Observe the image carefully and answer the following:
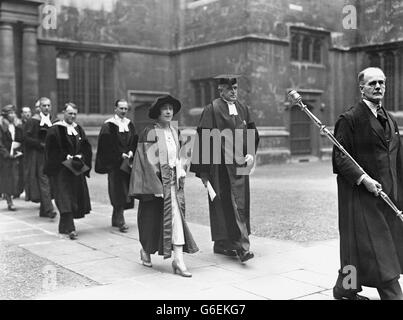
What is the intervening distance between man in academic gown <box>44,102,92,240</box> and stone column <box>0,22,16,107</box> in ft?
31.7

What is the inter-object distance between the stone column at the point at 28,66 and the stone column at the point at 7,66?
383 millimetres

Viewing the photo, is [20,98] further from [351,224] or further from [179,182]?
[351,224]

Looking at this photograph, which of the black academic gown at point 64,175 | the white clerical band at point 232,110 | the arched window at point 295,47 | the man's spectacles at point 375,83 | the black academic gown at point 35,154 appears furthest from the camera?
the arched window at point 295,47

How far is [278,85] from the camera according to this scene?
19281mm

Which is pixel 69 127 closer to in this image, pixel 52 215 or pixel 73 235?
pixel 73 235

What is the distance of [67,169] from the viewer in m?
7.87

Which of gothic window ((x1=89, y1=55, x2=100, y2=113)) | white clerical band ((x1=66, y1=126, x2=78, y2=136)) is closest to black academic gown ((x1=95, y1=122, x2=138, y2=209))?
white clerical band ((x1=66, y1=126, x2=78, y2=136))

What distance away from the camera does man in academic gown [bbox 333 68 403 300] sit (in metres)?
4.39

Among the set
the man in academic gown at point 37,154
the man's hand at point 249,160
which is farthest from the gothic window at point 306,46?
the man's hand at point 249,160

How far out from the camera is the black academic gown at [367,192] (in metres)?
4.41

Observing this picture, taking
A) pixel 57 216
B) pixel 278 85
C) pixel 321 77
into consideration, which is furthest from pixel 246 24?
pixel 57 216

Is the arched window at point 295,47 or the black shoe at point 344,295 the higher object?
the arched window at point 295,47

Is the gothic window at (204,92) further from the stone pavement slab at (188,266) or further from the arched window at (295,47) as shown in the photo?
the stone pavement slab at (188,266)

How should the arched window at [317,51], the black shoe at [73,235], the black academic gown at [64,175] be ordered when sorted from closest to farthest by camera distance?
the black shoe at [73,235]
the black academic gown at [64,175]
the arched window at [317,51]
